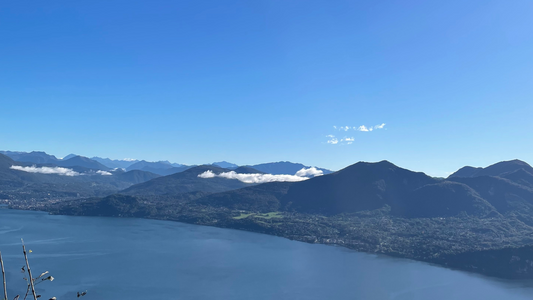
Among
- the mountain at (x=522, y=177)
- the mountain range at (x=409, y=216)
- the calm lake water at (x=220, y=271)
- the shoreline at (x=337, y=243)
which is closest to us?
the calm lake water at (x=220, y=271)

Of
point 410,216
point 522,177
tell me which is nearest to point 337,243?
point 410,216

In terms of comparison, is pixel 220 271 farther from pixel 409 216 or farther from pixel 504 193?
pixel 504 193

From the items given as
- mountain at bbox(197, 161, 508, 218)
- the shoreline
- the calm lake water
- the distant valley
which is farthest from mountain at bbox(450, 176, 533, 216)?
the calm lake water

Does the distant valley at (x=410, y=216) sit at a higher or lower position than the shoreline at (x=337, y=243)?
higher

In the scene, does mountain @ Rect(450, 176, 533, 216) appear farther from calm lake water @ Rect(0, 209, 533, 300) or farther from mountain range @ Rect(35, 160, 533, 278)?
calm lake water @ Rect(0, 209, 533, 300)

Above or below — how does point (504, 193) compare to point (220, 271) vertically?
above

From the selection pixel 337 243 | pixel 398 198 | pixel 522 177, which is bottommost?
pixel 337 243

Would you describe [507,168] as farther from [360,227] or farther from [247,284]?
[247,284]

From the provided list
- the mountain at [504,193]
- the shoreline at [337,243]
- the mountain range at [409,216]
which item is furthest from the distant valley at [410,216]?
the shoreline at [337,243]

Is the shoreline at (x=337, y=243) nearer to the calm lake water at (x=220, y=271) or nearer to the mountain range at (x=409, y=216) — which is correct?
the mountain range at (x=409, y=216)
